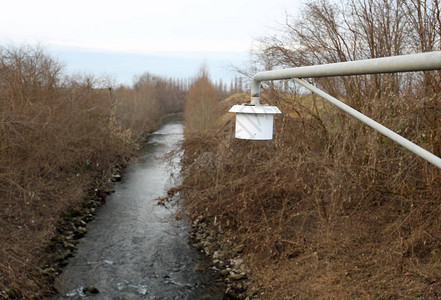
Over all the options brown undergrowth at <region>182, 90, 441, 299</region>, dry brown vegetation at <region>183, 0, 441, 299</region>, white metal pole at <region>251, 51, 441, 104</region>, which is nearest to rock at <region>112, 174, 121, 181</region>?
dry brown vegetation at <region>183, 0, 441, 299</region>

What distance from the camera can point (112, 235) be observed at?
11.3 m

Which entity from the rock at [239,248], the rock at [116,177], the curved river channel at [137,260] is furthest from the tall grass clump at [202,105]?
the rock at [239,248]

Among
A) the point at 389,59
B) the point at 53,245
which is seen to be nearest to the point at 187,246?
the point at 53,245

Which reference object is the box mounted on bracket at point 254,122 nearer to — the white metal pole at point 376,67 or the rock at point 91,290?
the white metal pole at point 376,67

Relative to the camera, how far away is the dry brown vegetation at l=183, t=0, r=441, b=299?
6957 millimetres

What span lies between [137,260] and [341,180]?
209 inches

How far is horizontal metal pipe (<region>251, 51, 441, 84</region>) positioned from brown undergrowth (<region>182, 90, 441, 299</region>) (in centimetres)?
490

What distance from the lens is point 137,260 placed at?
9750 mm

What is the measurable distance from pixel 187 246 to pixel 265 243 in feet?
8.49

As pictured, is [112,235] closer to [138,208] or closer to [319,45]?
[138,208]

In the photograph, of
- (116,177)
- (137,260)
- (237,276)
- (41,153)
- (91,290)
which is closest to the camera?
(91,290)

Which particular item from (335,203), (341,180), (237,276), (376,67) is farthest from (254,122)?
(237,276)

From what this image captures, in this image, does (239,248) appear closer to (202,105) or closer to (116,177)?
(116,177)

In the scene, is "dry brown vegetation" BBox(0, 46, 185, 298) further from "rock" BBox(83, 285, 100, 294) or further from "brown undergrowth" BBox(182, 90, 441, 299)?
"brown undergrowth" BBox(182, 90, 441, 299)
